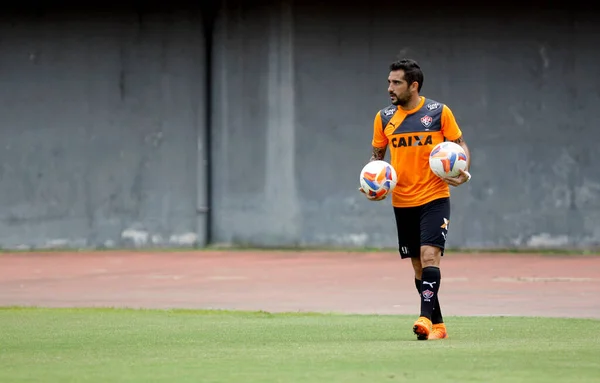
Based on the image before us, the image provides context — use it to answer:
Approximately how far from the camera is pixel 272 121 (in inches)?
897

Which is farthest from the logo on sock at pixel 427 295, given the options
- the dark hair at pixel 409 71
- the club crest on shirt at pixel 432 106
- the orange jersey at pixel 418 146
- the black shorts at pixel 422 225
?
the dark hair at pixel 409 71

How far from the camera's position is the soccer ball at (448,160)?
10.1 metres

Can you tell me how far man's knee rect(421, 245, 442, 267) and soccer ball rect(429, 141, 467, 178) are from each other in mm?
587

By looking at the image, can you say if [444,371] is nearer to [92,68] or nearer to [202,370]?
[202,370]

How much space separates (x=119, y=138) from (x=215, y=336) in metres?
13.1

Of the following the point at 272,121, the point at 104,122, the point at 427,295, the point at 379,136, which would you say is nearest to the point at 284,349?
the point at 427,295

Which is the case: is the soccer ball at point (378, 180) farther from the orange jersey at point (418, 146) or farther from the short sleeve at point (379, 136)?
the short sleeve at point (379, 136)

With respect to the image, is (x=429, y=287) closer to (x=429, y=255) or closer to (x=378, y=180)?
(x=429, y=255)

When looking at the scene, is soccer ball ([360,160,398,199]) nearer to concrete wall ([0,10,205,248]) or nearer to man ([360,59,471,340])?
man ([360,59,471,340])

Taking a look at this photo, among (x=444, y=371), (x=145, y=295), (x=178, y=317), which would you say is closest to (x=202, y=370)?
(x=444, y=371)

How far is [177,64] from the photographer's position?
23.0m

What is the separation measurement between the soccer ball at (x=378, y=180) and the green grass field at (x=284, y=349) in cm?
114

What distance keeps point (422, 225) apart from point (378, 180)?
50 cm

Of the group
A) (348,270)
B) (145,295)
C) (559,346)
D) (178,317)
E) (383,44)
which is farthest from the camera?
(383,44)
